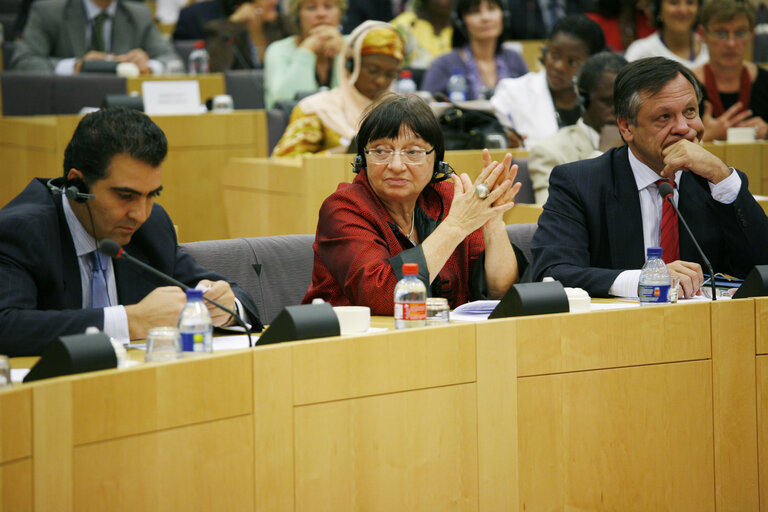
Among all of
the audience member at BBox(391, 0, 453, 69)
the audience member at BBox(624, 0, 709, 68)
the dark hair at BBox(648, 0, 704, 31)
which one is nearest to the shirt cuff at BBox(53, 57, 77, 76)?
the audience member at BBox(391, 0, 453, 69)

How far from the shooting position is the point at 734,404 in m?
2.29

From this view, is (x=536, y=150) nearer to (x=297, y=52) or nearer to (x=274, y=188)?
(x=274, y=188)

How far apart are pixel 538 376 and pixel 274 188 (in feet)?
8.53

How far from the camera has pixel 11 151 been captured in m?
5.18

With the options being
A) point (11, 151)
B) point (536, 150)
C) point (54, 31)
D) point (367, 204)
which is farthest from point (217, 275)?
point (54, 31)

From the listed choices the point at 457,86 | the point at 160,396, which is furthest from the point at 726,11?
the point at 160,396

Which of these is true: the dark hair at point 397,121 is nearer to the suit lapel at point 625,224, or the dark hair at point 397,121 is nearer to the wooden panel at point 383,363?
the suit lapel at point 625,224

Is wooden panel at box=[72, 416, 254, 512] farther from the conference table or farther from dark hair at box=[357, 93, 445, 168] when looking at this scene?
dark hair at box=[357, 93, 445, 168]

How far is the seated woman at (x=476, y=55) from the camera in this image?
20.1ft

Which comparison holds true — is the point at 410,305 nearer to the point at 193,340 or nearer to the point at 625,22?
A: the point at 193,340

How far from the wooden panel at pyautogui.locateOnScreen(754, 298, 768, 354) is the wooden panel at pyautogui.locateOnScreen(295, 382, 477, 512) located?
665mm

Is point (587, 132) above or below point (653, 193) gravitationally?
above

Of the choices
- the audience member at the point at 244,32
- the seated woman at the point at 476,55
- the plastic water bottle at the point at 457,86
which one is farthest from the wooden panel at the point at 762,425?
the audience member at the point at 244,32

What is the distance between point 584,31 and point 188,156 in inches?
75.2
